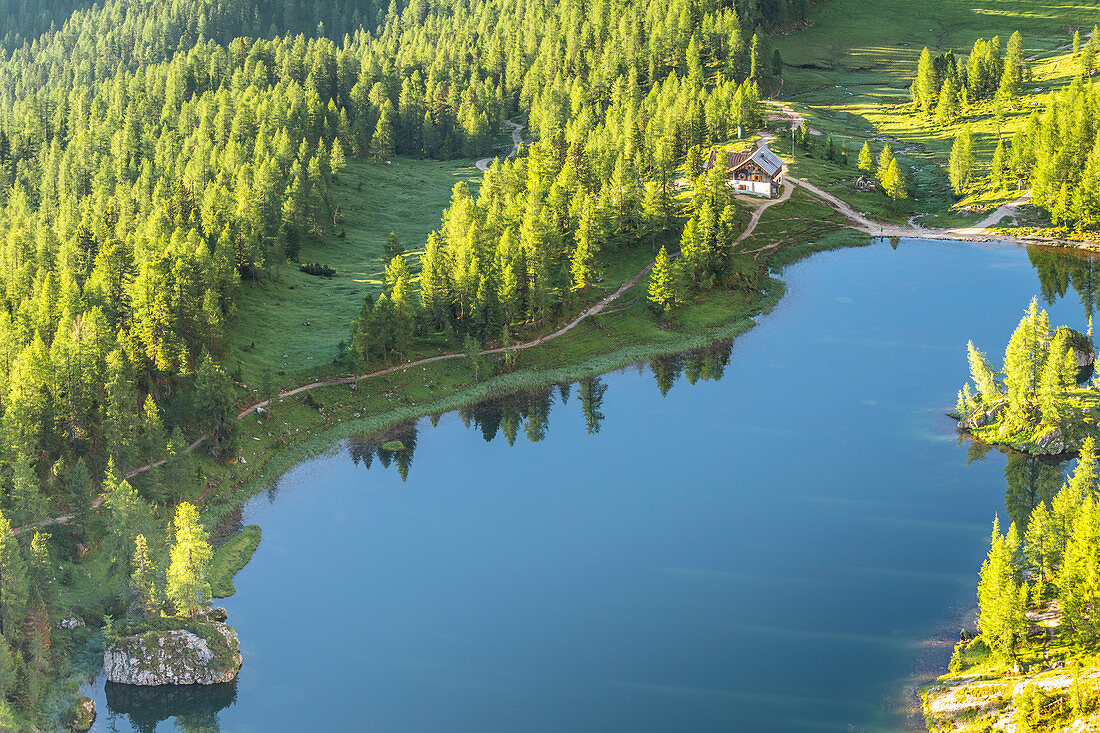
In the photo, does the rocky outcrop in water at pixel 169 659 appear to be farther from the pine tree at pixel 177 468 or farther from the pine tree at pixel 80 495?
the pine tree at pixel 177 468

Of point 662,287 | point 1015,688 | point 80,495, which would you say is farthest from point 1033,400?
point 80,495

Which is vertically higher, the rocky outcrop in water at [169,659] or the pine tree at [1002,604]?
the pine tree at [1002,604]

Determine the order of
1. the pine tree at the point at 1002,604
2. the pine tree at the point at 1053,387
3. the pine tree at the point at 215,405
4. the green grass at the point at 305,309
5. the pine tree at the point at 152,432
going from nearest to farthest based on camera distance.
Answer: the pine tree at the point at 1002,604 → the pine tree at the point at 152,432 → the pine tree at the point at 1053,387 → the pine tree at the point at 215,405 → the green grass at the point at 305,309

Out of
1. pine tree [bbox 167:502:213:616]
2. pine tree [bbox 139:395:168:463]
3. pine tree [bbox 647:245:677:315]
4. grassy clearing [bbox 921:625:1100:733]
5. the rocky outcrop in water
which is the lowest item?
the rocky outcrop in water

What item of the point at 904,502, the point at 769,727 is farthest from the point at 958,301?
the point at 769,727

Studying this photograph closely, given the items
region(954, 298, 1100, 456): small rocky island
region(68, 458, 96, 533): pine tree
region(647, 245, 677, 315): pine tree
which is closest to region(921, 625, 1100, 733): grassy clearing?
region(954, 298, 1100, 456): small rocky island

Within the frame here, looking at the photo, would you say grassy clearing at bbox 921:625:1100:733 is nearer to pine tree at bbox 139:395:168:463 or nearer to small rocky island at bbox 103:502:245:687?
small rocky island at bbox 103:502:245:687

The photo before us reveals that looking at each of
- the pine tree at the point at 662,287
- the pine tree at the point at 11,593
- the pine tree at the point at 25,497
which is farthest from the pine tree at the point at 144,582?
the pine tree at the point at 662,287
